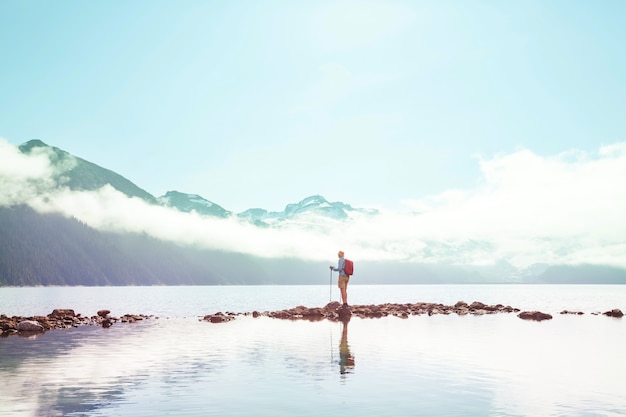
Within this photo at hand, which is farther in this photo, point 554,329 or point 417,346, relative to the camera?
point 554,329

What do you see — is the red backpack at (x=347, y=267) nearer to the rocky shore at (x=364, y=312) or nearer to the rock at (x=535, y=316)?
the rocky shore at (x=364, y=312)

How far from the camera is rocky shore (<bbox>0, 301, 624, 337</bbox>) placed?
42.0m

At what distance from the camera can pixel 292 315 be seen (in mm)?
55062

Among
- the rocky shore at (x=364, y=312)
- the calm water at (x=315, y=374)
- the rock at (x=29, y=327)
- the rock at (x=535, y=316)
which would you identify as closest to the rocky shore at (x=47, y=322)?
the rock at (x=29, y=327)

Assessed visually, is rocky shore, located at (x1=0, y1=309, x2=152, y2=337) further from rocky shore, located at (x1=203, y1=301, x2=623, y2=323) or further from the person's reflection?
the person's reflection

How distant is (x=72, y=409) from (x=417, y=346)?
1914 cm

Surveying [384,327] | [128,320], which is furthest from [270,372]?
[128,320]

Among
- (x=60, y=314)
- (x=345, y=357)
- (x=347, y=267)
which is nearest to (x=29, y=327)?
(x=60, y=314)

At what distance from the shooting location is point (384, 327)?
137ft

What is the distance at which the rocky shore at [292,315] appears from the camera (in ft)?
138

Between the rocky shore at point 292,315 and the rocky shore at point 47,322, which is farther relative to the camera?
the rocky shore at point 292,315

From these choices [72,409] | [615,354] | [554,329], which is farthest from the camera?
[554,329]

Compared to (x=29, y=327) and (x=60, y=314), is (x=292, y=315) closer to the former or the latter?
(x=60, y=314)

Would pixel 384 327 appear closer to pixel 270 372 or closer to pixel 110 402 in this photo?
pixel 270 372
